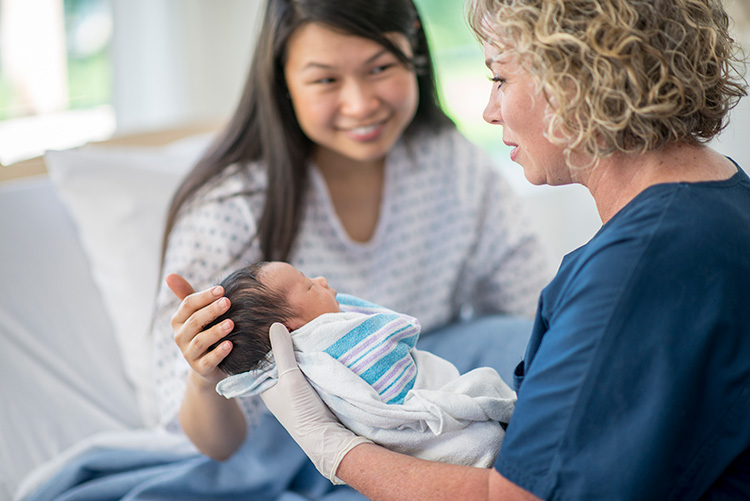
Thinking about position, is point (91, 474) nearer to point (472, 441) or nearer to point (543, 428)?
point (472, 441)

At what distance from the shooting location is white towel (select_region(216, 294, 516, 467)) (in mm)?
885

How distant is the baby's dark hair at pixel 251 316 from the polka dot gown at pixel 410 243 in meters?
0.40

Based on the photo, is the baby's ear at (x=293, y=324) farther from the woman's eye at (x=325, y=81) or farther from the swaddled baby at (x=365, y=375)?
the woman's eye at (x=325, y=81)

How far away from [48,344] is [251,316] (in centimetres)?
84

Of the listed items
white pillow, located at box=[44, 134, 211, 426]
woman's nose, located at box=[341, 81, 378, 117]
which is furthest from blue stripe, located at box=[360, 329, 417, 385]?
white pillow, located at box=[44, 134, 211, 426]

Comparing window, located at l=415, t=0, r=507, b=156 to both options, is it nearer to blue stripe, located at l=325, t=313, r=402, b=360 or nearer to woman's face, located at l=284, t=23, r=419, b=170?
woman's face, located at l=284, t=23, r=419, b=170

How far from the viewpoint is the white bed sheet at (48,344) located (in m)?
1.44

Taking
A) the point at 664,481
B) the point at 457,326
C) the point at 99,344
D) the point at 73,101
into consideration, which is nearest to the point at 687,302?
the point at 664,481

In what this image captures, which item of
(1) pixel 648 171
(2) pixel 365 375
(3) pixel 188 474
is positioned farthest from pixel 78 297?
(1) pixel 648 171

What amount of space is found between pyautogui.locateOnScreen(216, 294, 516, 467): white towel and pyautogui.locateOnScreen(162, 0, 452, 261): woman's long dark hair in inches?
20.5

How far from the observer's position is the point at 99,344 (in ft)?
5.31

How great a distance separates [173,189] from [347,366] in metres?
0.99

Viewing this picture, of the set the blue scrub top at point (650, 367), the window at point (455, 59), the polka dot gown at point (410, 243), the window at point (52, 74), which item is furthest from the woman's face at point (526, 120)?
the window at point (455, 59)

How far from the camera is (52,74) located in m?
3.17
